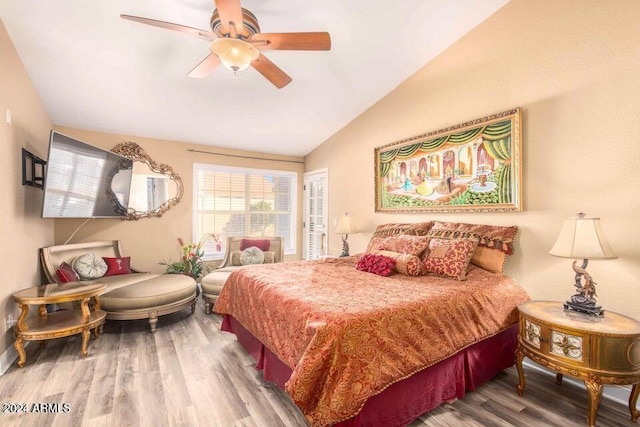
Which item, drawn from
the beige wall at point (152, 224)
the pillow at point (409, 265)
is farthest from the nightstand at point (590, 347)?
the beige wall at point (152, 224)

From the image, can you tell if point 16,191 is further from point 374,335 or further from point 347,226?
point 347,226

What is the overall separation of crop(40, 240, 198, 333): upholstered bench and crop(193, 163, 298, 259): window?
4.55ft

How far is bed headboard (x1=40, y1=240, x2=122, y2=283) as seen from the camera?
314cm

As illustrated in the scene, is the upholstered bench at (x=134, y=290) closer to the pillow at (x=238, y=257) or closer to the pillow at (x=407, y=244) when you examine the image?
the pillow at (x=238, y=257)

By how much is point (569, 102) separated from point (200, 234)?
4.95 m

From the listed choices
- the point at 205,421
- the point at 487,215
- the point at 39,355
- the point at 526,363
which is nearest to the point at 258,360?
the point at 205,421

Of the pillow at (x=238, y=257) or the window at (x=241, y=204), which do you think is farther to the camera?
the window at (x=241, y=204)

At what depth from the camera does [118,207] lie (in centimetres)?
397

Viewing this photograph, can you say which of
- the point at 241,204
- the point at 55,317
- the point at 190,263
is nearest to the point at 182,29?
the point at 55,317

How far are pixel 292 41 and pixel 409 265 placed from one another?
6.67ft

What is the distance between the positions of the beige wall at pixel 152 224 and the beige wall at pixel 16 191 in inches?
30.3

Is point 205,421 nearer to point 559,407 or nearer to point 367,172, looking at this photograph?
point 559,407

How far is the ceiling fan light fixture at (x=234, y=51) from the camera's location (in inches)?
74.5

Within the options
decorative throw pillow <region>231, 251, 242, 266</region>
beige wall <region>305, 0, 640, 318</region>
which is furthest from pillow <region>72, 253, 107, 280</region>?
beige wall <region>305, 0, 640, 318</region>
